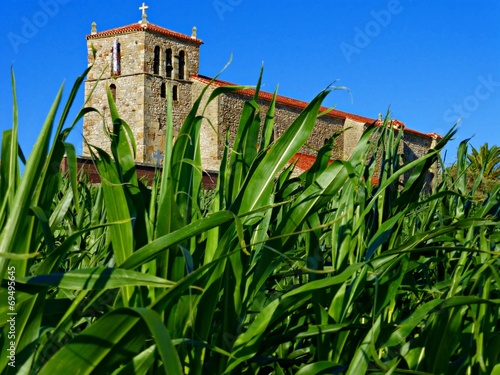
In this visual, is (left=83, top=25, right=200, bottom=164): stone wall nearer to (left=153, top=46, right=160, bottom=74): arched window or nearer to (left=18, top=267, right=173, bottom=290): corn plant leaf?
(left=153, top=46, right=160, bottom=74): arched window

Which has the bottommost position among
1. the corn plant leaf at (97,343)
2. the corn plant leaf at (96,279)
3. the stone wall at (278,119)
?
the corn plant leaf at (97,343)

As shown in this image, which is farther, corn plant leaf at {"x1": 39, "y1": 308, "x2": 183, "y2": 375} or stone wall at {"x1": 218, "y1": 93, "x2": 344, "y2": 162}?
stone wall at {"x1": 218, "y1": 93, "x2": 344, "y2": 162}

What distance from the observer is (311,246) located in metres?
1.09

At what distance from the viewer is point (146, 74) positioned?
28016 mm

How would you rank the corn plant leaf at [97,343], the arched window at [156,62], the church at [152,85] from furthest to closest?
the arched window at [156,62] → the church at [152,85] → the corn plant leaf at [97,343]

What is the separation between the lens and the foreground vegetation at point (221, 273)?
70 cm

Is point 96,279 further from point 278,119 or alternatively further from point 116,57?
point 278,119

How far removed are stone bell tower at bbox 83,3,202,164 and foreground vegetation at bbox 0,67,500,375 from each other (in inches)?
1046

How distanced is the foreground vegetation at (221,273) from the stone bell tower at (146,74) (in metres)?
26.6

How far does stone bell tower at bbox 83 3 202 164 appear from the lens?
27906 mm

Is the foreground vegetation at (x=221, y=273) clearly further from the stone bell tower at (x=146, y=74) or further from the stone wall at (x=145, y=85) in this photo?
→ the stone wall at (x=145, y=85)

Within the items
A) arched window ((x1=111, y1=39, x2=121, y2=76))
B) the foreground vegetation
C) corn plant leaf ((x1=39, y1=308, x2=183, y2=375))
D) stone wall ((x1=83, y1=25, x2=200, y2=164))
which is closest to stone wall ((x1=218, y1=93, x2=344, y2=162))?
stone wall ((x1=83, y1=25, x2=200, y2=164))

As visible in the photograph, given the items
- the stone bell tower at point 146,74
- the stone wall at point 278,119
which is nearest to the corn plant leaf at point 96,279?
the stone wall at point 278,119

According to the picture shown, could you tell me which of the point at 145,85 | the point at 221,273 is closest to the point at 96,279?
the point at 221,273
